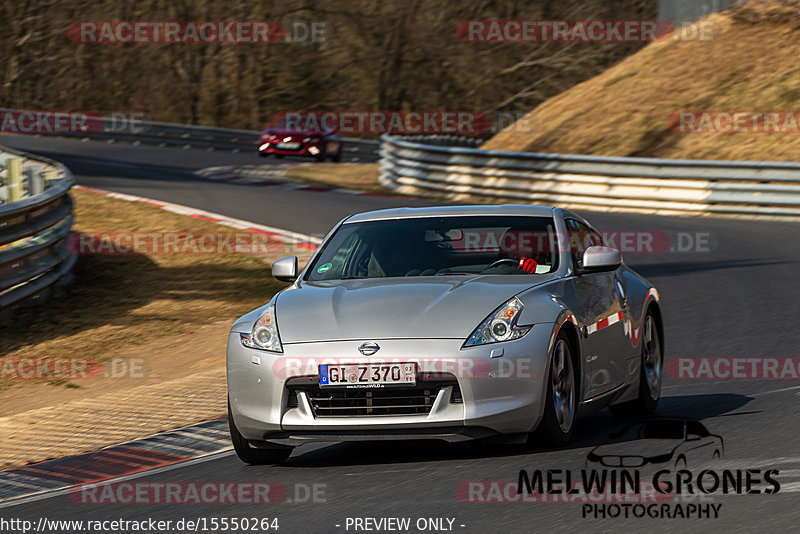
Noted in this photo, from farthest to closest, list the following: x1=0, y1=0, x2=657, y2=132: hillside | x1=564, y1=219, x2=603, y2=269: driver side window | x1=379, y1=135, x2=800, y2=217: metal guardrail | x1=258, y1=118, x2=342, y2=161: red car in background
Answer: x1=0, y1=0, x2=657, y2=132: hillside < x1=258, y1=118, x2=342, y2=161: red car in background < x1=379, y1=135, x2=800, y2=217: metal guardrail < x1=564, y1=219, x2=603, y2=269: driver side window

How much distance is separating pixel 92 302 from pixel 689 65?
69.4 ft

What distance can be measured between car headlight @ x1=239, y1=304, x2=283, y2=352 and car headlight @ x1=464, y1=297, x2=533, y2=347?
1.03 m

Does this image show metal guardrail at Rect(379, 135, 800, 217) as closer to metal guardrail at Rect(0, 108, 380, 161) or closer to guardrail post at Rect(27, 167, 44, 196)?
guardrail post at Rect(27, 167, 44, 196)

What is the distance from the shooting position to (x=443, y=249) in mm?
7809

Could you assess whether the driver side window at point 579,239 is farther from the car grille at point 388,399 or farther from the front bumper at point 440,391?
the car grille at point 388,399

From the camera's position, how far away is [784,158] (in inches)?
1017

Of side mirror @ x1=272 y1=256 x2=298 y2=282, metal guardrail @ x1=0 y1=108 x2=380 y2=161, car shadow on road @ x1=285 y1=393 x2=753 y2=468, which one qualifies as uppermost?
side mirror @ x1=272 y1=256 x2=298 y2=282

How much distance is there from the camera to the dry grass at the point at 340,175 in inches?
1164

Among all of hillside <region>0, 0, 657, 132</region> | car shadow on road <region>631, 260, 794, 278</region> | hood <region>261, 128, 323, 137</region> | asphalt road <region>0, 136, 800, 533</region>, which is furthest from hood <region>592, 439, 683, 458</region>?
hillside <region>0, 0, 657, 132</region>

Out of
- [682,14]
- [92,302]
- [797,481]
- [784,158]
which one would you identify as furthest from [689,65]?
[797,481]

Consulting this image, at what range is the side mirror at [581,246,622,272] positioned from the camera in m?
7.43

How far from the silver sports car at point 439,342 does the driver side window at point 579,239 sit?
0.05 m

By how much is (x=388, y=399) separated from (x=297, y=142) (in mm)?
29495

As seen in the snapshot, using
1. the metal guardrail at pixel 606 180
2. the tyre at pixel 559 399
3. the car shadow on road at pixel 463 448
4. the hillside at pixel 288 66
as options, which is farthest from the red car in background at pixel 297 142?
the tyre at pixel 559 399
